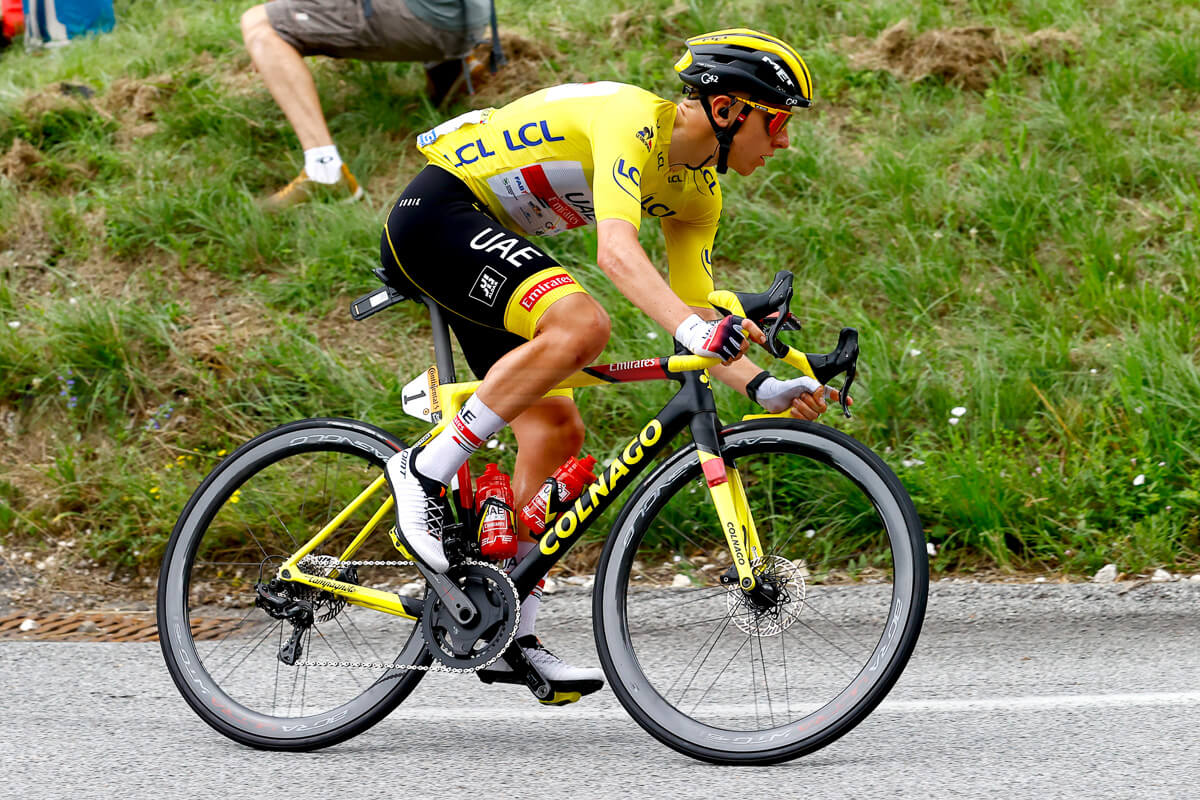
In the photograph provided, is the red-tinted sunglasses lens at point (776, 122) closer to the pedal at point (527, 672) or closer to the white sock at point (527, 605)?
the white sock at point (527, 605)

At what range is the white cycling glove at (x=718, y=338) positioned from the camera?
3129mm

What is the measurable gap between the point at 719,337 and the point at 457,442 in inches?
35.2

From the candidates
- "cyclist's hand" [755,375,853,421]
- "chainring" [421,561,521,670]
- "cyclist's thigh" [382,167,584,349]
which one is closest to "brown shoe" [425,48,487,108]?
"cyclist's thigh" [382,167,584,349]

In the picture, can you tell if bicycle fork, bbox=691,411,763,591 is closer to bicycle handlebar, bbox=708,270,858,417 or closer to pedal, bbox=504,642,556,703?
bicycle handlebar, bbox=708,270,858,417

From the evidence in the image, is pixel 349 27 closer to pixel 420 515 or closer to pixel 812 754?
pixel 420 515

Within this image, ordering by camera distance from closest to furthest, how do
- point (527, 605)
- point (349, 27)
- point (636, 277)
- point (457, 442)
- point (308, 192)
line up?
point (636, 277)
point (457, 442)
point (527, 605)
point (349, 27)
point (308, 192)

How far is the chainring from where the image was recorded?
11.6ft

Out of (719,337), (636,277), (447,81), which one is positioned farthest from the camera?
(447,81)

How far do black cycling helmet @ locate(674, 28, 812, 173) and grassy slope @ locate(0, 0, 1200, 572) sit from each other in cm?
213

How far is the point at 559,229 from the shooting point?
395 cm

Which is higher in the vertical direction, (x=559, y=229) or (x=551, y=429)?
(x=559, y=229)

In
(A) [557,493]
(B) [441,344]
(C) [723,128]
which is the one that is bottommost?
(A) [557,493]

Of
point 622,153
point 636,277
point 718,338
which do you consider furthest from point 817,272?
point 718,338

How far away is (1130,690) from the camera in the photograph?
3801 mm
